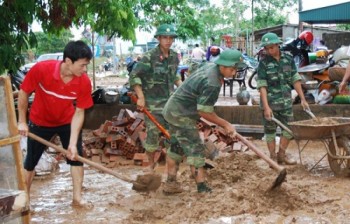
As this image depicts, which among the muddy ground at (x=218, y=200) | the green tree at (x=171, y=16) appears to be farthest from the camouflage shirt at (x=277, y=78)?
the green tree at (x=171, y=16)

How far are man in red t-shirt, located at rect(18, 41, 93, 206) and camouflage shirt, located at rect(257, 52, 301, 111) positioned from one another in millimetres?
2963

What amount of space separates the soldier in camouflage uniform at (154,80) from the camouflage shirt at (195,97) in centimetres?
91

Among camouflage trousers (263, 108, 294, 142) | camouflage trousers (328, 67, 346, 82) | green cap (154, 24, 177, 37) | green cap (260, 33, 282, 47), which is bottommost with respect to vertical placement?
camouflage trousers (263, 108, 294, 142)

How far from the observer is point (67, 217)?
5109mm

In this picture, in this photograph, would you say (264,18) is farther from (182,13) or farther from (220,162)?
(220,162)

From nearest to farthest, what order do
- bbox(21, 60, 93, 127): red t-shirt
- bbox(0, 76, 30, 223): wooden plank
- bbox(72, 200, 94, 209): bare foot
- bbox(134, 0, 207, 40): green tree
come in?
bbox(0, 76, 30, 223): wooden plank < bbox(21, 60, 93, 127): red t-shirt < bbox(72, 200, 94, 209): bare foot < bbox(134, 0, 207, 40): green tree

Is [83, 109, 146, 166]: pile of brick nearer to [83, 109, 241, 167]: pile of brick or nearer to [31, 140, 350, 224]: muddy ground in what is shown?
[83, 109, 241, 167]: pile of brick

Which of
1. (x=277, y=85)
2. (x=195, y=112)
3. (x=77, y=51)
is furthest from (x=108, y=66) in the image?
(x=77, y=51)

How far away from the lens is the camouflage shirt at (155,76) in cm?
655

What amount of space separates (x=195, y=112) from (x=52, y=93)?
1.57 meters

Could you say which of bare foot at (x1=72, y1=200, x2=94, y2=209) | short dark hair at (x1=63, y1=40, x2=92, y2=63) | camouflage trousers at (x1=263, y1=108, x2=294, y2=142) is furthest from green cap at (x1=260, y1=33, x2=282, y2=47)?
bare foot at (x1=72, y1=200, x2=94, y2=209)

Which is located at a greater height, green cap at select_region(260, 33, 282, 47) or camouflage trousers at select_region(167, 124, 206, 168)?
green cap at select_region(260, 33, 282, 47)

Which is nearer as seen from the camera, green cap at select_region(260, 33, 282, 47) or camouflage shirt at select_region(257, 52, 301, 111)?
green cap at select_region(260, 33, 282, 47)

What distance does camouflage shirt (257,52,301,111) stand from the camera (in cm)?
705
